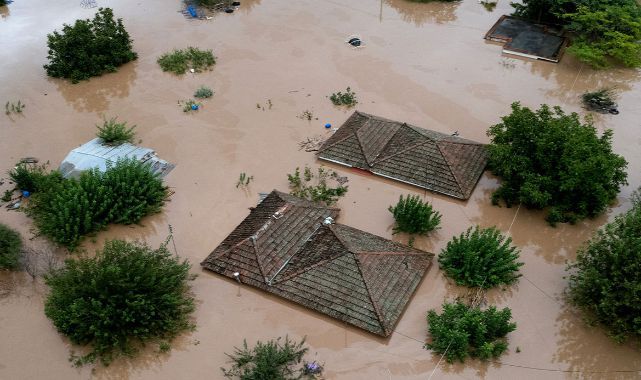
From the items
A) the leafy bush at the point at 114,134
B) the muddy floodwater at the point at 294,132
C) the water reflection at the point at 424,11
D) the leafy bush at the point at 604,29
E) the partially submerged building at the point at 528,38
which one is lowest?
the muddy floodwater at the point at 294,132

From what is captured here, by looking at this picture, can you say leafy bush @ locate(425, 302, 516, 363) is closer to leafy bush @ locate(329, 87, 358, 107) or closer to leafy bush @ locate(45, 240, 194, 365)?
leafy bush @ locate(45, 240, 194, 365)

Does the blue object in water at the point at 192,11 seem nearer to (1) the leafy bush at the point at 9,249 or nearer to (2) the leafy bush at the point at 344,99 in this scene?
(2) the leafy bush at the point at 344,99

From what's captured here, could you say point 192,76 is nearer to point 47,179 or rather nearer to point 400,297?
point 47,179

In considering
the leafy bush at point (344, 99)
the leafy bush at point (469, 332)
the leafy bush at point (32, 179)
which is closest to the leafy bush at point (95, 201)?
the leafy bush at point (32, 179)

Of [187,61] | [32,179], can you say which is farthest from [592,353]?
[187,61]

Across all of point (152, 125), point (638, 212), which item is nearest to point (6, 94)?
point (152, 125)

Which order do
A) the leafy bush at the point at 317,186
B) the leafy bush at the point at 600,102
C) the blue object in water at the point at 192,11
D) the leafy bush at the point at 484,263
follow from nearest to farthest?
the leafy bush at the point at 484,263, the leafy bush at the point at 317,186, the leafy bush at the point at 600,102, the blue object in water at the point at 192,11

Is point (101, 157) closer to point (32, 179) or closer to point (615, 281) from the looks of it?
point (32, 179)
